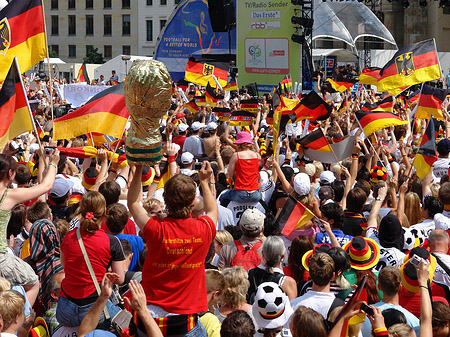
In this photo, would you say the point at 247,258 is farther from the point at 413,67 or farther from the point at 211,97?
the point at 211,97

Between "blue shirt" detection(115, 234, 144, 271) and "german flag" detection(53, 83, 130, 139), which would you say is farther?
"german flag" detection(53, 83, 130, 139)

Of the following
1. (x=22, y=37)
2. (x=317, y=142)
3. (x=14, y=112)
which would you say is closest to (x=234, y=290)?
(x=14, y=112)

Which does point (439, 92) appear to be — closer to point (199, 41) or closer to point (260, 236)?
point (260, 236)

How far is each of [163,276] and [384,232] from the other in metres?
2.61

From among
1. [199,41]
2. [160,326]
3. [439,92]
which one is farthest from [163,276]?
[199,41]

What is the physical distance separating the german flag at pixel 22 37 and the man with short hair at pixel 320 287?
16.1 ft

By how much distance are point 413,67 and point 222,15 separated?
20927 mm

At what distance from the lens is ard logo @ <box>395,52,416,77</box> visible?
12047mm

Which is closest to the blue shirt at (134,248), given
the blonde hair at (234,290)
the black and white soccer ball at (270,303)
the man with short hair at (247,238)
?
the man with short hair at (247,238)

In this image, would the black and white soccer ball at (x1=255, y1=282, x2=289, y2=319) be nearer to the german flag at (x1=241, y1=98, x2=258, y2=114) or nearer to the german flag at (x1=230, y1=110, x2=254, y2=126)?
the german flag at (x1=230, y1=110, x2=254, y2=126)

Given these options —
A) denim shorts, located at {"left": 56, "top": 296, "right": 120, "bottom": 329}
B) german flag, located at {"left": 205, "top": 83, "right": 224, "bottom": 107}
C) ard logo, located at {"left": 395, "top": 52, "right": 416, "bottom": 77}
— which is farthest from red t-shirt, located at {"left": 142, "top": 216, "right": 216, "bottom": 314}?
german flag, located at {"left": 205, "top": 83, "right": 224, "bottom": 107}

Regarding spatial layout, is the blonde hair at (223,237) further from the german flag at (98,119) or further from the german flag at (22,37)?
the german flag at (22,37)

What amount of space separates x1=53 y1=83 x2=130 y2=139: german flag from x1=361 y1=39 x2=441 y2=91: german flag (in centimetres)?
629

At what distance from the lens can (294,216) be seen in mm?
6246
